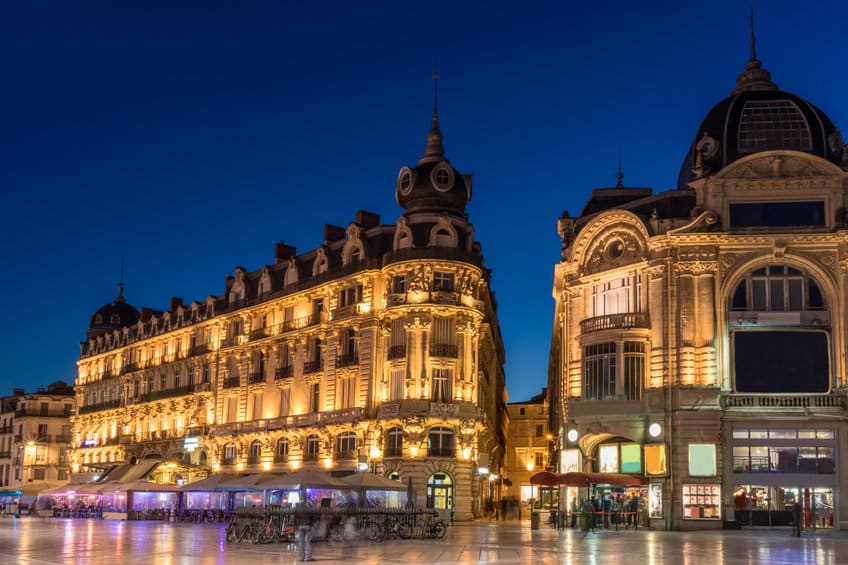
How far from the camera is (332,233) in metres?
74.4

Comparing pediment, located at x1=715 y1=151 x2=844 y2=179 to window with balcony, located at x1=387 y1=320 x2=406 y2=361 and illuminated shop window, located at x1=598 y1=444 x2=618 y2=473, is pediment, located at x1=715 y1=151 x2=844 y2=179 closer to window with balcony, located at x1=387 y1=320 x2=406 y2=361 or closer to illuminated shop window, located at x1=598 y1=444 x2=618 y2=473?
illuminated shop window, located at x1=598 y1=444 x2=618 y2=473

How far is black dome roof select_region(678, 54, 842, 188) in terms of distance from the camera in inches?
2079

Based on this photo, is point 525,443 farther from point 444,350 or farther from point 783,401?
point 783,401

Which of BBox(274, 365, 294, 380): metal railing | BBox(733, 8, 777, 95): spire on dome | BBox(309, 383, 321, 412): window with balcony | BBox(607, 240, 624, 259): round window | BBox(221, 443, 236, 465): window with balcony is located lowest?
BBox(221, 443, 236, 465): window with balcony

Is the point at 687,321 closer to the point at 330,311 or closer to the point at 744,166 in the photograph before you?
the point at 744,166

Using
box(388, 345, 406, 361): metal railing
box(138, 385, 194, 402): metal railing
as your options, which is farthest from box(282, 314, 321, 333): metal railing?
box(138, 385, 194, 402): metal railing

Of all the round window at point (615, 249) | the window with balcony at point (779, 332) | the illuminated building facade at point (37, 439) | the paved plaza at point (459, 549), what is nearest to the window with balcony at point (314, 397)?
the round window at point (615, 249)

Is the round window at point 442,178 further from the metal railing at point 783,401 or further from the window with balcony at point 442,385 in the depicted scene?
the metal railing at point 783,401

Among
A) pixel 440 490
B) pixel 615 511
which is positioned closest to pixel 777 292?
pixel 615 511

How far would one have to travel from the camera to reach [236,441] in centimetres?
7525

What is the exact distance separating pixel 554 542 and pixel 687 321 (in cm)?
1831

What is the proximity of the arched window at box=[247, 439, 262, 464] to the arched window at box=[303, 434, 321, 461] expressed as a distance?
5721mm

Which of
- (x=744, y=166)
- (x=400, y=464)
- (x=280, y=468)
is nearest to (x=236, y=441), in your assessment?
(x=280, y=468)

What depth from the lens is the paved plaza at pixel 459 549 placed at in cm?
2745
